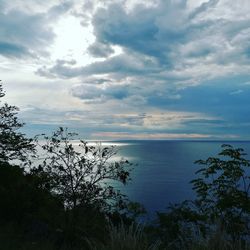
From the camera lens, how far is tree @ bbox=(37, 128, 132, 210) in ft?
36.0

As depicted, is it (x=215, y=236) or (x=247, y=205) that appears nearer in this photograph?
(x=215, y=236)

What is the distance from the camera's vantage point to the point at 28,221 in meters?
12.1

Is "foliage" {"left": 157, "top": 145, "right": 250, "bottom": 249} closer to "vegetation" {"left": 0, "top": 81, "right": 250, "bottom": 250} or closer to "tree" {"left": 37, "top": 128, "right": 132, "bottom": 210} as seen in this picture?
"vegetation" {"left": 0, "top": 81, "right": 250, "bottom": 250}

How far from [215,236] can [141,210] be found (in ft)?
25.5

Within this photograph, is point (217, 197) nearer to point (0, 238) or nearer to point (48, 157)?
point (48, 157)

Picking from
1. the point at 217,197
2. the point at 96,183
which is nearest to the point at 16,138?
the point at 96,183

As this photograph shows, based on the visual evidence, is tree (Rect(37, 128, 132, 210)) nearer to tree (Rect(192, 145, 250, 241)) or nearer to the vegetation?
the vegetation

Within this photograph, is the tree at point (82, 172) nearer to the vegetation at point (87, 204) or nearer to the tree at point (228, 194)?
the vegetation at point (87, 204)

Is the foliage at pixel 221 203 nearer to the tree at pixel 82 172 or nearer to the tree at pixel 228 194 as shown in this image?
the tree at pixel 228 194

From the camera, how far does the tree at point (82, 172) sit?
36.0 ft

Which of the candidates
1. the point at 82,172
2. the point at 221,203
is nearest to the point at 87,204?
the point at 82,172


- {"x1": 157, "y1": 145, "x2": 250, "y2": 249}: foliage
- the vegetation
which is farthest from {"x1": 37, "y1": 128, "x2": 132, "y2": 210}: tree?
{"x1": 157, "y1": 145, "x2": 250, "y2": 249}: foliage

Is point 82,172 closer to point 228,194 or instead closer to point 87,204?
point 87,204

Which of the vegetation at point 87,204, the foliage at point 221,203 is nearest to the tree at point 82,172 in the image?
the vegetation at point 87,204
